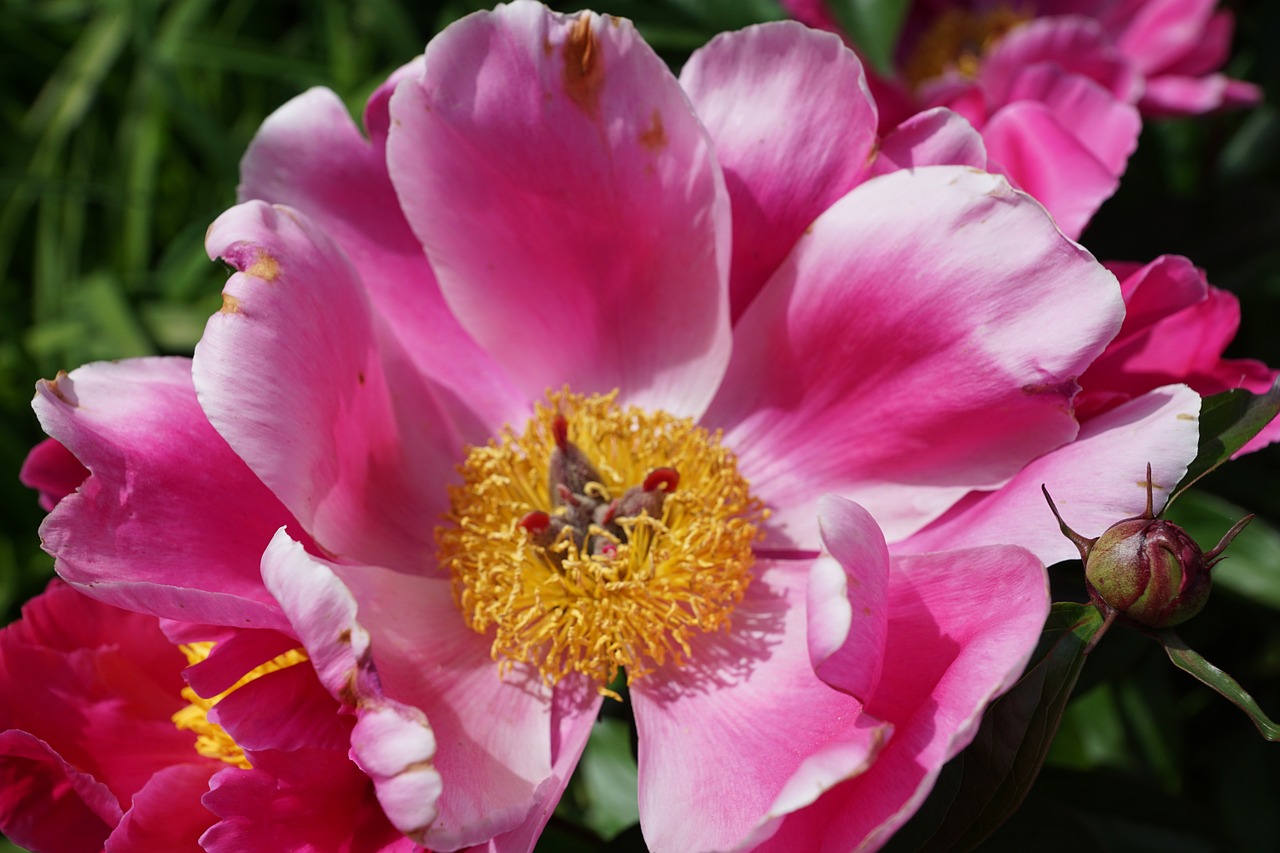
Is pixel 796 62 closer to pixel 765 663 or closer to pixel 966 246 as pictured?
pixel 966 246

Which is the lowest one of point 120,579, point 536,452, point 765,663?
point 765,663

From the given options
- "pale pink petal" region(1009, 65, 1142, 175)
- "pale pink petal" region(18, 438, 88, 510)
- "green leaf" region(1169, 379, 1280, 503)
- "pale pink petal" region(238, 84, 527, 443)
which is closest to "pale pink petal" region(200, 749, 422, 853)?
"pale pink petal" region(18, 438, 88, 510)

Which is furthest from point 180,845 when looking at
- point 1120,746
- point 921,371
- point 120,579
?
point 1120,746

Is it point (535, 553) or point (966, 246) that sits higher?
point (966, 246)

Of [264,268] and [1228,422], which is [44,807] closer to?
[264,268]

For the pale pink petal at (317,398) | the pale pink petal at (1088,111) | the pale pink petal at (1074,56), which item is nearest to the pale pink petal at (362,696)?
the pale pink petal at (317,398)

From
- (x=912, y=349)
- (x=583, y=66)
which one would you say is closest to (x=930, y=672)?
(x=912, y=349)
